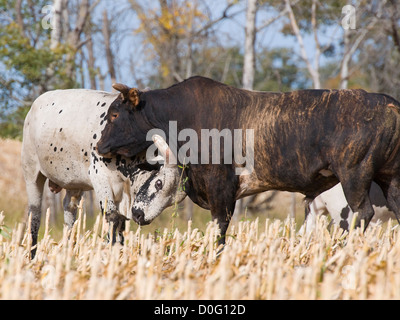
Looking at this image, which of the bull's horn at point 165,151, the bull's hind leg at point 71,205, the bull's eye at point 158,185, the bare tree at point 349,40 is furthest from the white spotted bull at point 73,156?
the bare tree at point 349,40

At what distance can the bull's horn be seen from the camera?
516 cm

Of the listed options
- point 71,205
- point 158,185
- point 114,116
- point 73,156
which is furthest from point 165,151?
point 71,205

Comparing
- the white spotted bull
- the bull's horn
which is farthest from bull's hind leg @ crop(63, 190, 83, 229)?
the bull's horn

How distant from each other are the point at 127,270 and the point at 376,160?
2139mm

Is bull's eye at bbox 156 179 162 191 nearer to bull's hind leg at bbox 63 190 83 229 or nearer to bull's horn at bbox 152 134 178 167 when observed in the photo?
bull's horn at bbox 152 134 178 167

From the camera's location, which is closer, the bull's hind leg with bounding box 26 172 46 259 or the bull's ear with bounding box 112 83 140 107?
the bull's ear with bounding box 112 83 140 107

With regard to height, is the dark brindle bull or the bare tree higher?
the bare tree

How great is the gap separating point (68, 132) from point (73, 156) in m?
0.24

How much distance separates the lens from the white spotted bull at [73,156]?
5.62 metres

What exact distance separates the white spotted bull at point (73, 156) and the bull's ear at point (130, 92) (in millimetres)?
520

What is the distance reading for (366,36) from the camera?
19.0 m

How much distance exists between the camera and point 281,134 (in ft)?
15.7

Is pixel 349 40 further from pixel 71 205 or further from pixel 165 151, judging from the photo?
pixel 165 151
